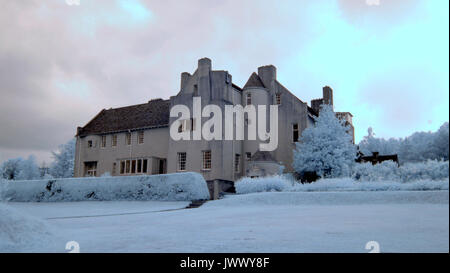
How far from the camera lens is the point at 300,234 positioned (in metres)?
7.85

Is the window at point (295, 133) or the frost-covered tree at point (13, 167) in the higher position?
the window at point (295, 133)

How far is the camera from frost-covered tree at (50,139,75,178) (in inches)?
2373

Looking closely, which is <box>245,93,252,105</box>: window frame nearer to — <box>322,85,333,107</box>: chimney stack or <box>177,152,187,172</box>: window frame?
<box>177,152,187,172</box>: window frame

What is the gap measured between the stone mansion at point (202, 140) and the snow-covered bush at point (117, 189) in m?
5.16

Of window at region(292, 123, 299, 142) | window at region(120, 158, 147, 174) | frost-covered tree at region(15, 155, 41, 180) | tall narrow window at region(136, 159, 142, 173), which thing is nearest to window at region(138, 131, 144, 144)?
window at region(120, 158, 147, 174)

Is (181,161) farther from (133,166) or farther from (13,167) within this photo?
(13,167)

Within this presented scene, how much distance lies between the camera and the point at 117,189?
83.7 feet

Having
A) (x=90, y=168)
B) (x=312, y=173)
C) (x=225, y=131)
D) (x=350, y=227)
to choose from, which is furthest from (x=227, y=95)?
(x=350, y=227)

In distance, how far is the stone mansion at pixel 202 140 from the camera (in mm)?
31484

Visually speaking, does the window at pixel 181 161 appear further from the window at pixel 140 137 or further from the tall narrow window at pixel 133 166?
the window at pixel 140 137

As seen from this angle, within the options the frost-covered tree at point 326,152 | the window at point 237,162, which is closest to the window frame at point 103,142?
the window at point 237,162
